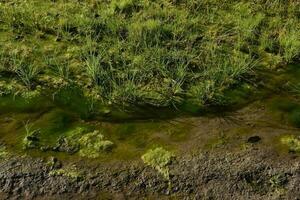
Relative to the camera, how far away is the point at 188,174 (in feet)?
13.3

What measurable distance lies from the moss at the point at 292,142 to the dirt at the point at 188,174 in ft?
0.17

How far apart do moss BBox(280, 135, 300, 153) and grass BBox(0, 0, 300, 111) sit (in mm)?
696

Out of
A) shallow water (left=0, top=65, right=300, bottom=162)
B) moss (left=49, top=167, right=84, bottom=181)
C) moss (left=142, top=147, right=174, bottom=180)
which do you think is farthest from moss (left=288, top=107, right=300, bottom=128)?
moss (left=49, top=167, right=84, bottom=181)

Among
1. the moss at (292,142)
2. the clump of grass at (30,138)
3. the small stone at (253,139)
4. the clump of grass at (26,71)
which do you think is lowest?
the moss at (292,142)

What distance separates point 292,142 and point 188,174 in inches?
38.4

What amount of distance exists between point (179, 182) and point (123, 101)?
43.5 inches

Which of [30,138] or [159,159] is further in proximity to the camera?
[30,138]

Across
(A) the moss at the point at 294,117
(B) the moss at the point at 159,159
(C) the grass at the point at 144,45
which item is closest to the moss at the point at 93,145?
(B) the moss at the point at 159,159

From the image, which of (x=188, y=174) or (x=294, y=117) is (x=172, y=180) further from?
(x=294, y=117)

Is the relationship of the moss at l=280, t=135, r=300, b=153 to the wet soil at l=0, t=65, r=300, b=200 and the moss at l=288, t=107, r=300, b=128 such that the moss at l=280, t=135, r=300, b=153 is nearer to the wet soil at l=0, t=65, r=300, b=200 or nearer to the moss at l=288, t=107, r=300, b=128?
the wet soil at l=0, t=65, r=300, b=200

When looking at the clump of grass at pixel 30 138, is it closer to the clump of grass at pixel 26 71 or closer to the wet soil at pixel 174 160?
the wet soil at pixel 174 160

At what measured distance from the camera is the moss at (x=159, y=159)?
13.4ft

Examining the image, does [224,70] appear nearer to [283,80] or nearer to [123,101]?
[283,80]

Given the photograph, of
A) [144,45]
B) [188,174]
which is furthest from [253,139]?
[144,45]
